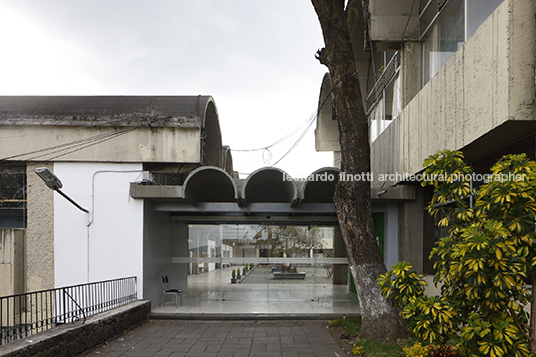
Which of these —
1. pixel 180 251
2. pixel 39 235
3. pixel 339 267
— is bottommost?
pixel 339 267

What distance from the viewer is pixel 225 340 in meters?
7.93

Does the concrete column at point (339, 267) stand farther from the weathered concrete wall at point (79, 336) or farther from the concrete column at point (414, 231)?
the weathered concrete wall at point (79, 336)

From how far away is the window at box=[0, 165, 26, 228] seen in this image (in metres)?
10.6

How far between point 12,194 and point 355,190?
9.28m

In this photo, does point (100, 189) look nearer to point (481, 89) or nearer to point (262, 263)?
point (262, 263)

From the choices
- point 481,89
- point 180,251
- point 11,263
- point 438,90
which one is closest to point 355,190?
point 438,90

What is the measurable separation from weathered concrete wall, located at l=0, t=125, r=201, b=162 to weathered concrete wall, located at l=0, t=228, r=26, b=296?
2.17m

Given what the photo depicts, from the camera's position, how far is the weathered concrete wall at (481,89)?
4.91 m

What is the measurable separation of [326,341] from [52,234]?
756 cm

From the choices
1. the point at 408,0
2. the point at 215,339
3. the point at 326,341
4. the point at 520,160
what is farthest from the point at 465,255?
the point at 408,0

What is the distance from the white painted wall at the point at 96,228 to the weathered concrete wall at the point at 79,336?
141 centimetres

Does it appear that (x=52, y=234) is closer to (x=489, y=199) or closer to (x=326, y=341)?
(x=326, y=341)

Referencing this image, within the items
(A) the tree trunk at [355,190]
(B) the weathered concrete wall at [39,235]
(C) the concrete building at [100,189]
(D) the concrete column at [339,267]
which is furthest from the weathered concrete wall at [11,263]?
(D) the concrete column at [339,267]

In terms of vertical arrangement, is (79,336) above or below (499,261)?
below
